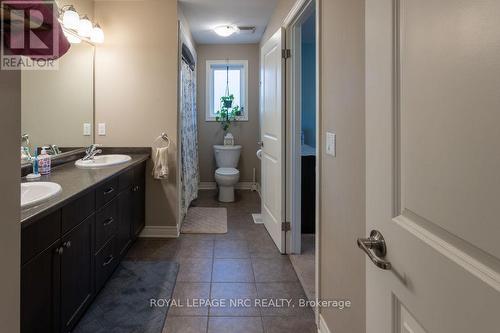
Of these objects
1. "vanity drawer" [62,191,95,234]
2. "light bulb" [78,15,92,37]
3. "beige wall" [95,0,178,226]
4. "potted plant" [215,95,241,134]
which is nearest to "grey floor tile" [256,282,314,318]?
"vanity drawer" [62,191,95,234]

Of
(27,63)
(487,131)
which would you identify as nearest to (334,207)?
(487,131)

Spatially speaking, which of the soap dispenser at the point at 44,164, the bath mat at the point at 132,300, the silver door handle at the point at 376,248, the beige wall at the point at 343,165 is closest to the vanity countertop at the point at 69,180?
the soap dispenser at the point at 44,164

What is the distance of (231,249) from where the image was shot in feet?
9.95

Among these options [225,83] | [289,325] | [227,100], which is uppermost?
[225,83]

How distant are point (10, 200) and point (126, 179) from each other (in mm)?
1972

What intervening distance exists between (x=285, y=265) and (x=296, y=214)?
449mm

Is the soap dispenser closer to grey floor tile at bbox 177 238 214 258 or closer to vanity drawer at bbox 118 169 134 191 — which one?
vanity drawer at bbox 118 169 134 191

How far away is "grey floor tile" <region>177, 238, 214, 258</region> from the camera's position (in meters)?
2.89

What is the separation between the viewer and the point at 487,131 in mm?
478

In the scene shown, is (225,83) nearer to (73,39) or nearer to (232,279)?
(73,39)

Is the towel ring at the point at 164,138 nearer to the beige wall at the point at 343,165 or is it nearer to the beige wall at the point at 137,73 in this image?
the beige wall at the point at 137,73

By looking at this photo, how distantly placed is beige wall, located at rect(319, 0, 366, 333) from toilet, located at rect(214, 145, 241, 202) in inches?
117

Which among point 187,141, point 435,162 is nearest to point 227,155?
point 187,141

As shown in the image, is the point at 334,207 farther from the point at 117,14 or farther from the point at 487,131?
the point at 117,14
